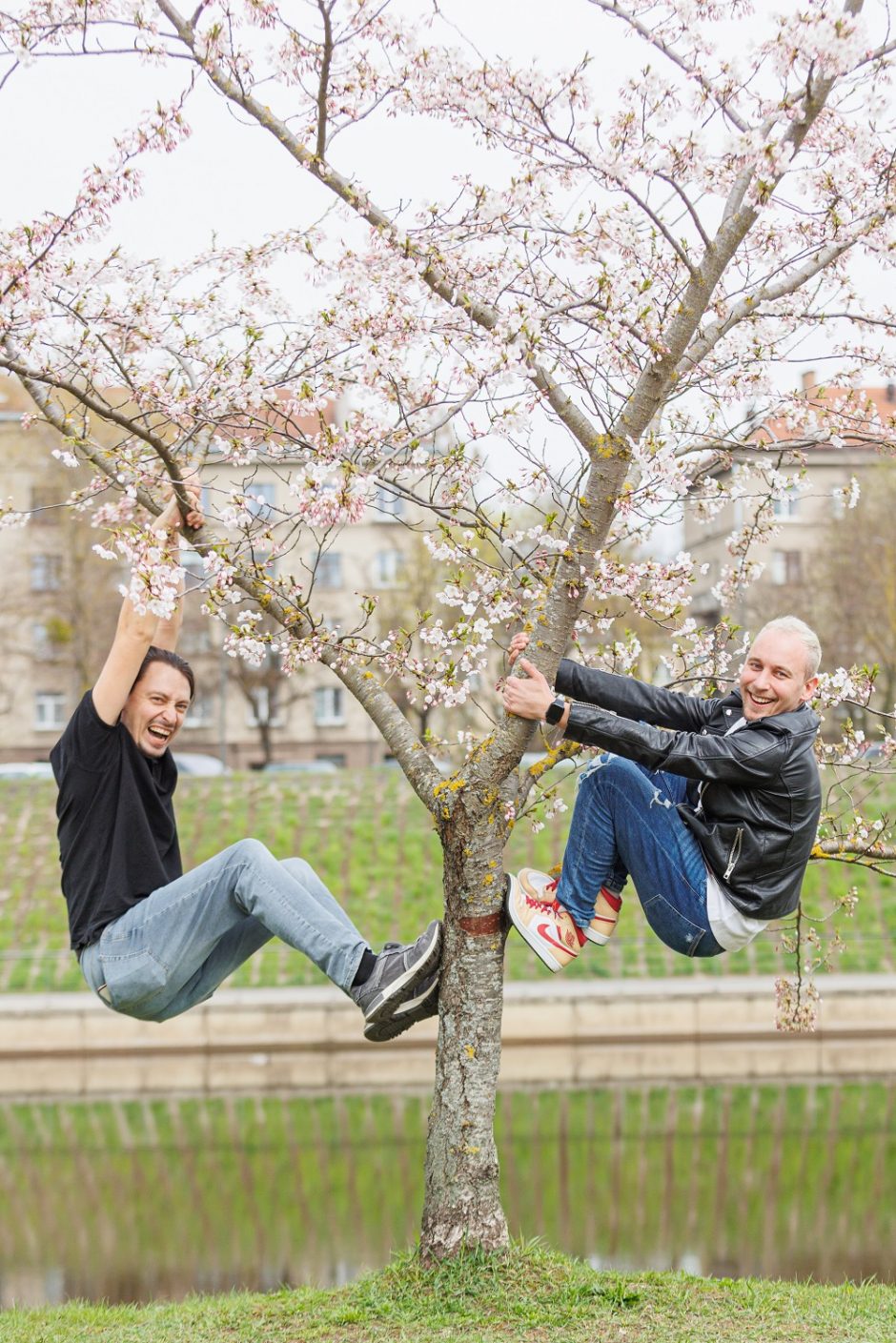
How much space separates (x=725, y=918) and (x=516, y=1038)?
920 centimetres

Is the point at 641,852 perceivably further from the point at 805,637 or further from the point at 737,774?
the point at 805,637

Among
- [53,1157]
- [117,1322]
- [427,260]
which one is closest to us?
[427,260]

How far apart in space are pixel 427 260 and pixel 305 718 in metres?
37.6

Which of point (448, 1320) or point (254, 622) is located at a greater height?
point (254, 622)

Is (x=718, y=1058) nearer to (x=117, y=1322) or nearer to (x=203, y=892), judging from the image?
(x=117, y=1322)

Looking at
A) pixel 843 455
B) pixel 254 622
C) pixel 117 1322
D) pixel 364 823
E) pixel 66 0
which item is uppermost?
pixel 843 455

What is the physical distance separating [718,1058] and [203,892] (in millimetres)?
9685

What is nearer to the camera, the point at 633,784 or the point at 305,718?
the point at 633,784

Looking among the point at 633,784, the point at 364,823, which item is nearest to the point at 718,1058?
the point at 364,823

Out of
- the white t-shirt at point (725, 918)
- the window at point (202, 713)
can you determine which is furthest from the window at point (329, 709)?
the white t-shirt at point (725, 918)

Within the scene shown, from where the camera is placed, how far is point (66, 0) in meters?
4.88

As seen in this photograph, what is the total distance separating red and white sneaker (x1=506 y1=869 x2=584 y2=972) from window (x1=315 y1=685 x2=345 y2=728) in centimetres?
3756

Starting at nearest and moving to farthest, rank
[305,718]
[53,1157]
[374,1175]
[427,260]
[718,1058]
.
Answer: [427,260]
[374,1175]
[53,1157]
[718,1058]
[305,718]

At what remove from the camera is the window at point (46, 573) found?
108 feet
